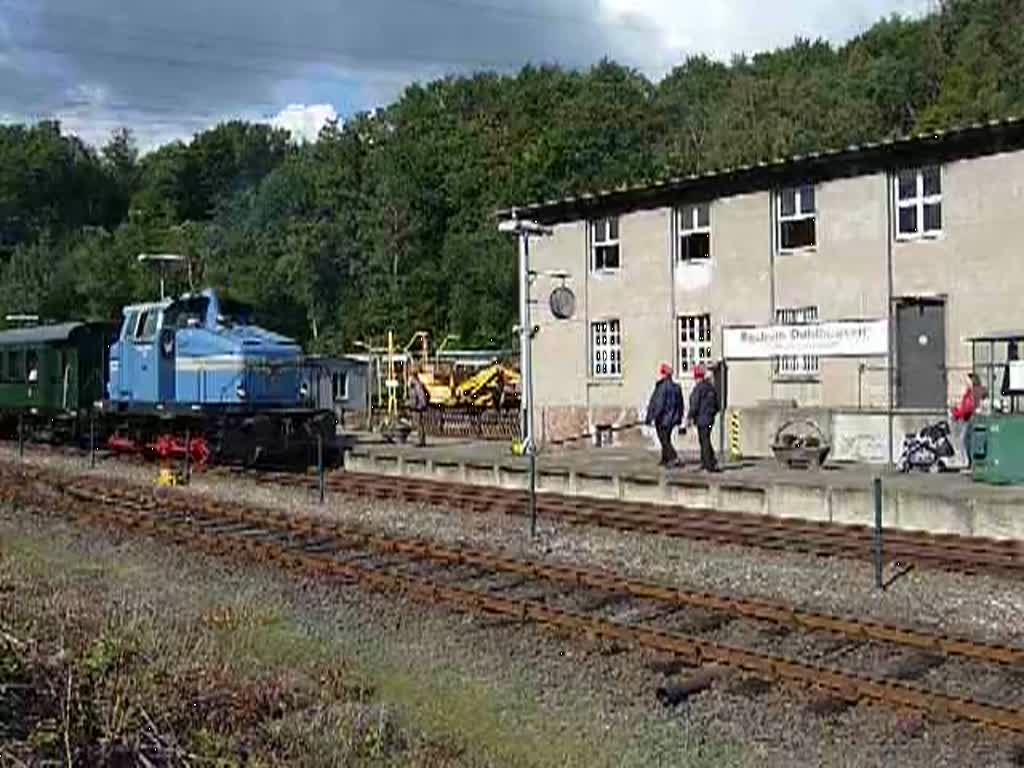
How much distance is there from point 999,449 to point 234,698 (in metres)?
13.6

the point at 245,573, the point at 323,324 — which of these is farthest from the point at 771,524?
the point at 323,324

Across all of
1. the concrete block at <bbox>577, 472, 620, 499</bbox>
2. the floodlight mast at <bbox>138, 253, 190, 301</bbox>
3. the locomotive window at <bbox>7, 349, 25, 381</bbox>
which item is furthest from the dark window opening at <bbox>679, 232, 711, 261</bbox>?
the floodlight mast at <bbox>138, 253, 190, 301</bbox>

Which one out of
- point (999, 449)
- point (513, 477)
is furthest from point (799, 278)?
point (999, 449)

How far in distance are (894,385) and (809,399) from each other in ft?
6.64

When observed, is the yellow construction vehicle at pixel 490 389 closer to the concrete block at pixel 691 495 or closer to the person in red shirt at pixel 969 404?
the person in red shirt at pixel 969 404

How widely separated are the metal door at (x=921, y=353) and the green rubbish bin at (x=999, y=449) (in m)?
5.39

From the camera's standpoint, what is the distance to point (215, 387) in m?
24.3

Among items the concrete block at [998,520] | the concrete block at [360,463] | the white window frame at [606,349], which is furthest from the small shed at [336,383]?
the concrete block at [998,520]

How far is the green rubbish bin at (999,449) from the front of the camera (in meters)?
18.0

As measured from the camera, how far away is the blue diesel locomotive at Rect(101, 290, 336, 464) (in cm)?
2394

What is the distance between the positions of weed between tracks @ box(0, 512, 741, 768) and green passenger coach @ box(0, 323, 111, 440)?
17.5 metres

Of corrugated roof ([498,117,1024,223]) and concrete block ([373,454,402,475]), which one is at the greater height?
corrugated roof ([498,117,1024,223])

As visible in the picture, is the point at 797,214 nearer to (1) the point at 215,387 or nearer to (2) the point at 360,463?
(2) the point at 360,463

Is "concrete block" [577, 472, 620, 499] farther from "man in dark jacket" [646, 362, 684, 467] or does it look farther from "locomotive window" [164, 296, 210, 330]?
"locomotive window" [164, 296, 210, 330]
